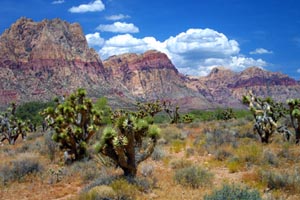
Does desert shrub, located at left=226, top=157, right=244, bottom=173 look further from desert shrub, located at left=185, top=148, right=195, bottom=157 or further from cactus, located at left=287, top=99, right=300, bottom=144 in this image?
cactus, located at left=287, top=99, right=300, bottom=144

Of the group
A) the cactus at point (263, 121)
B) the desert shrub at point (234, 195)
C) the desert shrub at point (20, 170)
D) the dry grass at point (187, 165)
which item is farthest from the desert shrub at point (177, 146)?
the desert shrub at point (234, 195)

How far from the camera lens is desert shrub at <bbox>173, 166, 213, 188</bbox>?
1139 centimetres

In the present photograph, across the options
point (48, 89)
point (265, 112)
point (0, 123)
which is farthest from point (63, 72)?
point (265, 112)

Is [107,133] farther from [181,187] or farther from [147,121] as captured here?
[181,187]

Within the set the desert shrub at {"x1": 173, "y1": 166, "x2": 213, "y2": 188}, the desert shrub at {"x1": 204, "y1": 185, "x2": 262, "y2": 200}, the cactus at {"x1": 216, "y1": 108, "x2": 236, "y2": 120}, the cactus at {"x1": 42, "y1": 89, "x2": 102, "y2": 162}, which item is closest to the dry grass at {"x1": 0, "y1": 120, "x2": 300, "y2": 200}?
the desert shrub at {"x1": 173, "y1": 166, "x2": 213, "y2": 188}

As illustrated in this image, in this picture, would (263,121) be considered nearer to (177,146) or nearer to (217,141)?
(217,141)

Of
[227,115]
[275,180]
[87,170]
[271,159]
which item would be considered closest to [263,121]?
[271,159]

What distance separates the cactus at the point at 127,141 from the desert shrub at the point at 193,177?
1.38m

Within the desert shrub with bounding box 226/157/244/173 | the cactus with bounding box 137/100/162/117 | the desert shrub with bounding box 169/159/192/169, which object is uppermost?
the cactus with bounding box 137/100/162/117

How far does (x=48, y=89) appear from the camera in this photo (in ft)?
536

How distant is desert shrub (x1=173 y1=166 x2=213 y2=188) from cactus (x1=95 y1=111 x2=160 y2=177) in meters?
1.38

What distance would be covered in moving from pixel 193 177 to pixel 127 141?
2.53m

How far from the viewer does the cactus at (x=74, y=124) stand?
16.9m

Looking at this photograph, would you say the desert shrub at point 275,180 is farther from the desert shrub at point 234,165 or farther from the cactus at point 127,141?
the cactus at point 127,141
